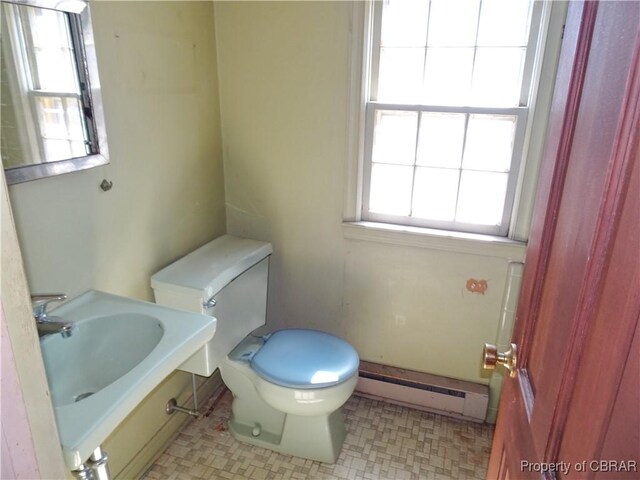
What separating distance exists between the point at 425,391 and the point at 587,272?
1.61 meters

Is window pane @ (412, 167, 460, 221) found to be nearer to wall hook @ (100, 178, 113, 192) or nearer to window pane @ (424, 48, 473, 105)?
window pane @ (424, 48, 473, 105)

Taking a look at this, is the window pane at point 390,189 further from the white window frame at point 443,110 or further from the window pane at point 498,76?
the window pane at point 498,76

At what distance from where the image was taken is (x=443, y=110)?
1788 millimetres

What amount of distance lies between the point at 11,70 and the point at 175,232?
32.8 inches

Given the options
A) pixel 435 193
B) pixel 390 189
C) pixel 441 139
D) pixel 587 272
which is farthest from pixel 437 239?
pixel 587 272

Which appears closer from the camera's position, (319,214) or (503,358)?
(503,358)

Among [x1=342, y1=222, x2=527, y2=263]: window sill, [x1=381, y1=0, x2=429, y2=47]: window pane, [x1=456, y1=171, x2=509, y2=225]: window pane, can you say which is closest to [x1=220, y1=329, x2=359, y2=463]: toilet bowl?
[x1=342, y1=222, x2=527, y2=263]: window sill

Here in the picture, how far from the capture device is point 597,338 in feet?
1.84

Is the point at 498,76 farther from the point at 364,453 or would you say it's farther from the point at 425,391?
the point at 364,453

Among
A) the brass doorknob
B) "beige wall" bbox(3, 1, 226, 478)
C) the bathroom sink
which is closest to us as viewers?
the brass doorknob

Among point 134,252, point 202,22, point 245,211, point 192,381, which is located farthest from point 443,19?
point 192,381

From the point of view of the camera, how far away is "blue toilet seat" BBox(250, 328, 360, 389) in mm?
1630

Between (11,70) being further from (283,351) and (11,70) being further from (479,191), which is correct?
(479,191)

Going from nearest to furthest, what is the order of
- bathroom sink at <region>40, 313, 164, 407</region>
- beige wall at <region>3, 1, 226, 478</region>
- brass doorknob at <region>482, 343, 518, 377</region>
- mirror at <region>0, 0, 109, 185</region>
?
1. brass doorknob at <region>482, 343, 518, 377</region>
2. mirror at <region>0, 0, 109, 185</region>
3. bathroom sink at <region>40, 313, 164, 407</region>
4. beige wall at <region>3, 1, 226, 478</region>
